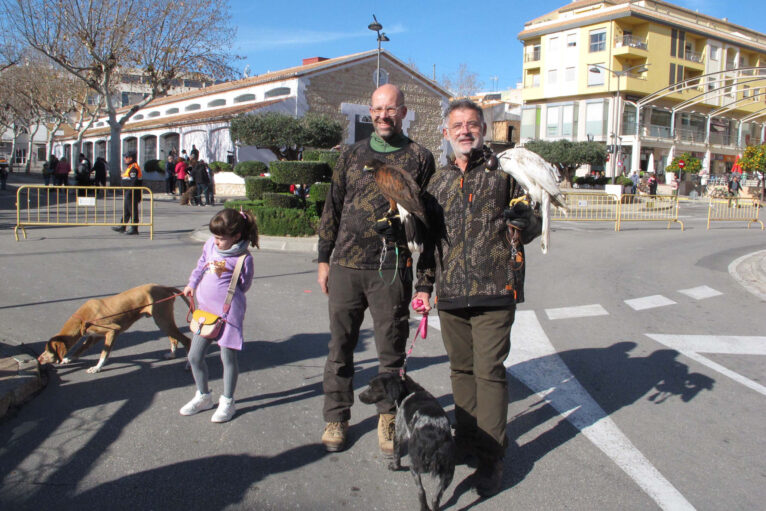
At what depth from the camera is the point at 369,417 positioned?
4.06 meters

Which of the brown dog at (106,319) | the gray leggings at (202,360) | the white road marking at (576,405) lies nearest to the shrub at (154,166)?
the brown dog at (106,319)

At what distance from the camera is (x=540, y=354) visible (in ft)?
18.5

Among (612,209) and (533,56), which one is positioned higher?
(533,56)

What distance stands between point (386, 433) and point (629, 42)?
5331 centimetres

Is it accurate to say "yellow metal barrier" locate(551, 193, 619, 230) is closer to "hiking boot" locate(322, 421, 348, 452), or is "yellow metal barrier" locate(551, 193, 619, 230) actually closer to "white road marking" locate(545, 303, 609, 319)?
"white road marking" locate(545, 303, 609, 319)

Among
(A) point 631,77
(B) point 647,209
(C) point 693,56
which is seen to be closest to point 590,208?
(B) point 647,209

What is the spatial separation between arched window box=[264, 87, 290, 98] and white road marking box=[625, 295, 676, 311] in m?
25.5

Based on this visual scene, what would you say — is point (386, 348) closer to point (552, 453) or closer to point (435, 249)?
point (435, 249)

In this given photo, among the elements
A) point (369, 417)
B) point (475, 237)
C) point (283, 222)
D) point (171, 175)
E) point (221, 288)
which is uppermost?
point (171, 175)

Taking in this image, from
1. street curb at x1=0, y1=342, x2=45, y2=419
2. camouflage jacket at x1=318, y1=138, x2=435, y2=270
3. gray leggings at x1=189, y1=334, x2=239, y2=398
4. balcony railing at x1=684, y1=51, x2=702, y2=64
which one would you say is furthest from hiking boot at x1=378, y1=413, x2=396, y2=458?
balcony railing at x1=684, y1=51, x2=702, y2=64

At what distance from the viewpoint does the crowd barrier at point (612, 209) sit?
18.8 meters

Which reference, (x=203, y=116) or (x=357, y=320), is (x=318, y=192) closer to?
(x=357, y=320)

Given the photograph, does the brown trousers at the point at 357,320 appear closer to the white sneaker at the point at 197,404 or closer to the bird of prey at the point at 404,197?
the bird of prey at the point at 404,197

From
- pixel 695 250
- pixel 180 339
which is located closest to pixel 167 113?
pixel 695 250
